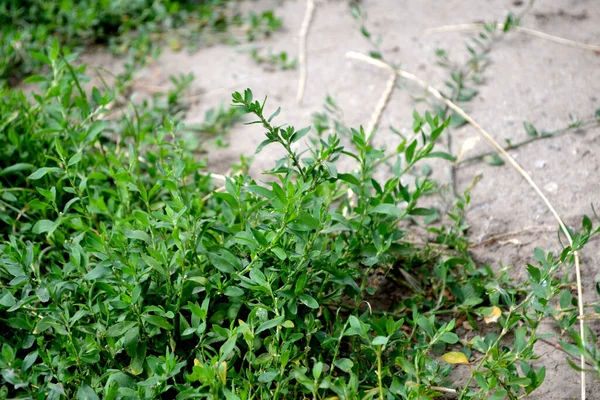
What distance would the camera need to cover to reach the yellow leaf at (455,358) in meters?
1.98

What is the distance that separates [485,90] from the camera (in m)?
3.25

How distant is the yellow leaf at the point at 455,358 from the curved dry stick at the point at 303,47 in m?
1.76

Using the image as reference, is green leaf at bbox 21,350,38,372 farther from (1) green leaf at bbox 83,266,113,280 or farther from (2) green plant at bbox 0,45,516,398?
(1) green leaf at bbox 83,266,113,280

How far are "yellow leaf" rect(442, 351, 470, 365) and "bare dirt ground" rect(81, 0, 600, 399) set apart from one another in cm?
27

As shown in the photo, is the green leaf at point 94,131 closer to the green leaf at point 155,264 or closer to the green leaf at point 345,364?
the green leaf at point 155,264

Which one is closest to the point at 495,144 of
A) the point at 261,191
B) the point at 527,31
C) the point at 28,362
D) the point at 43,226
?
the point at 527,31

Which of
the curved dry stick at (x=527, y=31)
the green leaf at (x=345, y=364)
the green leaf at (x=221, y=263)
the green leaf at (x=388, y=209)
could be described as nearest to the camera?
the green leaf at (x=345, y=364)

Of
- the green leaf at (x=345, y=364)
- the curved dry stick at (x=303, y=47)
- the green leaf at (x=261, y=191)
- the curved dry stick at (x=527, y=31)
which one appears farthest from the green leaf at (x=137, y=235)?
the curved dry stick at (x=527, y=31)

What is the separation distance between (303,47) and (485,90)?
1102mm

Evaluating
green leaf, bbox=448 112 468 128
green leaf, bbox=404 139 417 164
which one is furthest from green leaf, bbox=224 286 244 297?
green leaf, bbox=448 112 468 128

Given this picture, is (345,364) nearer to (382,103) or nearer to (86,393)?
(86,393)

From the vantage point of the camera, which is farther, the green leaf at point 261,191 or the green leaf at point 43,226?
the green leaf at point 43,226

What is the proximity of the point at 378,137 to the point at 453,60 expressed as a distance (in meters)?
0.70

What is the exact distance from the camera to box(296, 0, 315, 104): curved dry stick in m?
3.49
